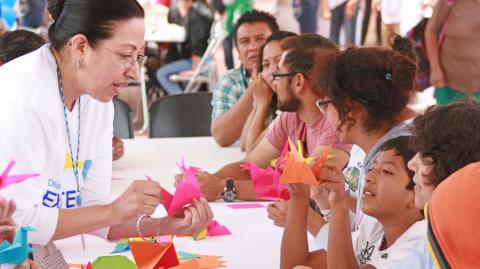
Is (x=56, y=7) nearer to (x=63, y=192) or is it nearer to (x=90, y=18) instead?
(x=90, y=18)

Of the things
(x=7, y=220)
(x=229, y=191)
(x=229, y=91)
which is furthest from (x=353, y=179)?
(x=229, y=91)

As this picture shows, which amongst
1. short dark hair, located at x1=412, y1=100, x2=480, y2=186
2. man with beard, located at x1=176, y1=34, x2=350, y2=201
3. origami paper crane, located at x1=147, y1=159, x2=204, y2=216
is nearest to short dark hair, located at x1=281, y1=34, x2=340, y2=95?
man with beard, located at x1=176, y1=34, x2=350, y2=201

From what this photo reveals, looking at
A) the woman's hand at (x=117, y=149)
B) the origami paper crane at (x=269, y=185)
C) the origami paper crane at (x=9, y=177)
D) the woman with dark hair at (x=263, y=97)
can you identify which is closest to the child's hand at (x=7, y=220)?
the origami paper crane at (x=9, y=177)

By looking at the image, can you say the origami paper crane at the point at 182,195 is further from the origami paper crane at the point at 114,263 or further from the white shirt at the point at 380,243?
the white shirt at the point at 380,243

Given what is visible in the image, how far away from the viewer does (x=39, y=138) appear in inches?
74.4

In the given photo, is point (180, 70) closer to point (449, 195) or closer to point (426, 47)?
point (426, 47)

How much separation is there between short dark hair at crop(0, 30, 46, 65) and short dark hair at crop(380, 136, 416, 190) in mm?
1457

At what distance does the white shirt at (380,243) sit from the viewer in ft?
5.74

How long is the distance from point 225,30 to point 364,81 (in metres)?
5.91

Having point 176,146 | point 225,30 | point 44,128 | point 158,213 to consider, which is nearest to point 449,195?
point 44,128

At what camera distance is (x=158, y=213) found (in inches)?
108

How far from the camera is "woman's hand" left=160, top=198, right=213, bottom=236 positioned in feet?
6.75

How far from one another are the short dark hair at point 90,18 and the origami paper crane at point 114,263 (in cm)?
→ 50

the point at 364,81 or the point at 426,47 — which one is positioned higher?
the point at 364,81
